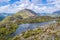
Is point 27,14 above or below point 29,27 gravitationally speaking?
above

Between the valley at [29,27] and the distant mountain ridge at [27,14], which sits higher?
the distant mountain ridge at [27,14]

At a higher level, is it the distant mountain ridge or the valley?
the distant mountain ridge

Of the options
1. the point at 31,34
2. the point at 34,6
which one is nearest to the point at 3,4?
the point at 34,6

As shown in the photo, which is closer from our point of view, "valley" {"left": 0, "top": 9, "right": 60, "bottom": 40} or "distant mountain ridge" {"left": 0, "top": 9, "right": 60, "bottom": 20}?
"valley" {"left": 0, "top": 9, "right": 60, "bottom": 40}

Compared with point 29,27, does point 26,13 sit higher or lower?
higher

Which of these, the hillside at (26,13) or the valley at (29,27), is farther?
the hillside at (26,13)

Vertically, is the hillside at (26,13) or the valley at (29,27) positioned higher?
the hillside at (26,13)

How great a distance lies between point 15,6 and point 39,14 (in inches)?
61.2

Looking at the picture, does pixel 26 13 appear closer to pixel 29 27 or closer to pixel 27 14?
pixel 27 14

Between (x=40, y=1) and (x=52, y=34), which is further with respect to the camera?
(x=40, y=1)

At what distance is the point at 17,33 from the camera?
8625 millimetres

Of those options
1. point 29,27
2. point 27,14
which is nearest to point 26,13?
point 27,14

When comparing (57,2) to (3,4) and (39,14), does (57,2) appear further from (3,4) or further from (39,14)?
(3,4)

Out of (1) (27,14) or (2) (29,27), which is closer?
(2) (29,27)
